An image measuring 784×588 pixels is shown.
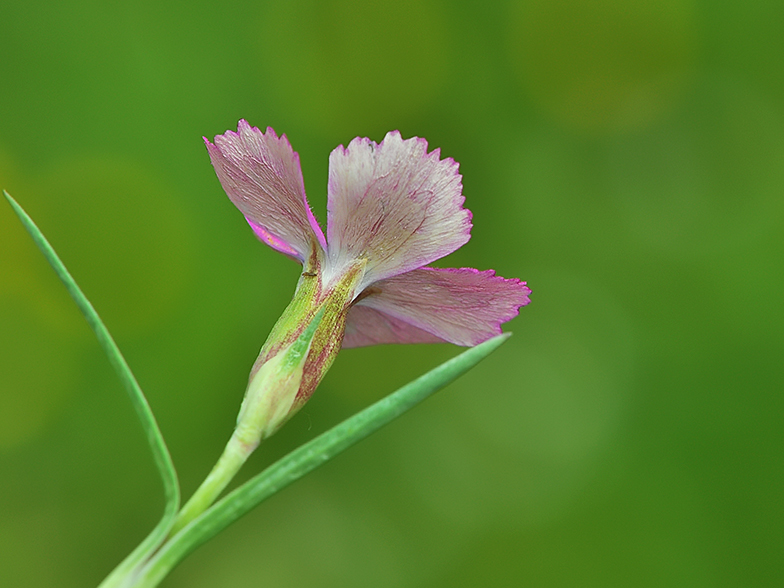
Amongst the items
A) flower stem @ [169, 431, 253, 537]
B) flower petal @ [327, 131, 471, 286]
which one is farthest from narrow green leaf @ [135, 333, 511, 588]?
flower petal @ [327, 131, 471, 286]

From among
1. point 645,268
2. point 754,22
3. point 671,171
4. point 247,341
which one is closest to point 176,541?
point 247,341

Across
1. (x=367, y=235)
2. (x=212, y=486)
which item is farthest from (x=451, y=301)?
(x=212, y=486)

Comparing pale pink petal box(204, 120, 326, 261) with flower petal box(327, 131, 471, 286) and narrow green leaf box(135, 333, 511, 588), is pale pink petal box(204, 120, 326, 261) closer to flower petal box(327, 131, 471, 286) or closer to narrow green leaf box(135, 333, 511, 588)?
flower petal box(327, 131, 471, 286)

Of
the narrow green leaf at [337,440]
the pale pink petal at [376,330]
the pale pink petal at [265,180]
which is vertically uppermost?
the pale pink petal at [265,180]

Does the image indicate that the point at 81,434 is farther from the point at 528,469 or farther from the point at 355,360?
the point at 528,469

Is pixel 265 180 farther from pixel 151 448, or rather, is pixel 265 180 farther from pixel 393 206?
pixel 151 448

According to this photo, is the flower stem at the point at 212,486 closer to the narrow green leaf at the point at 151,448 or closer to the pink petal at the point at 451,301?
the narrow green leaf at the point at 151,448

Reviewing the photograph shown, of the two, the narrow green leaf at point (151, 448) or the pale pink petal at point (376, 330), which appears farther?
the pale pink petal at point (376, 330)

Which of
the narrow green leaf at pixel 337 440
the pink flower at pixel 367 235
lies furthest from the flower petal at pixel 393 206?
the narrow green leaf at pixel 337 440
